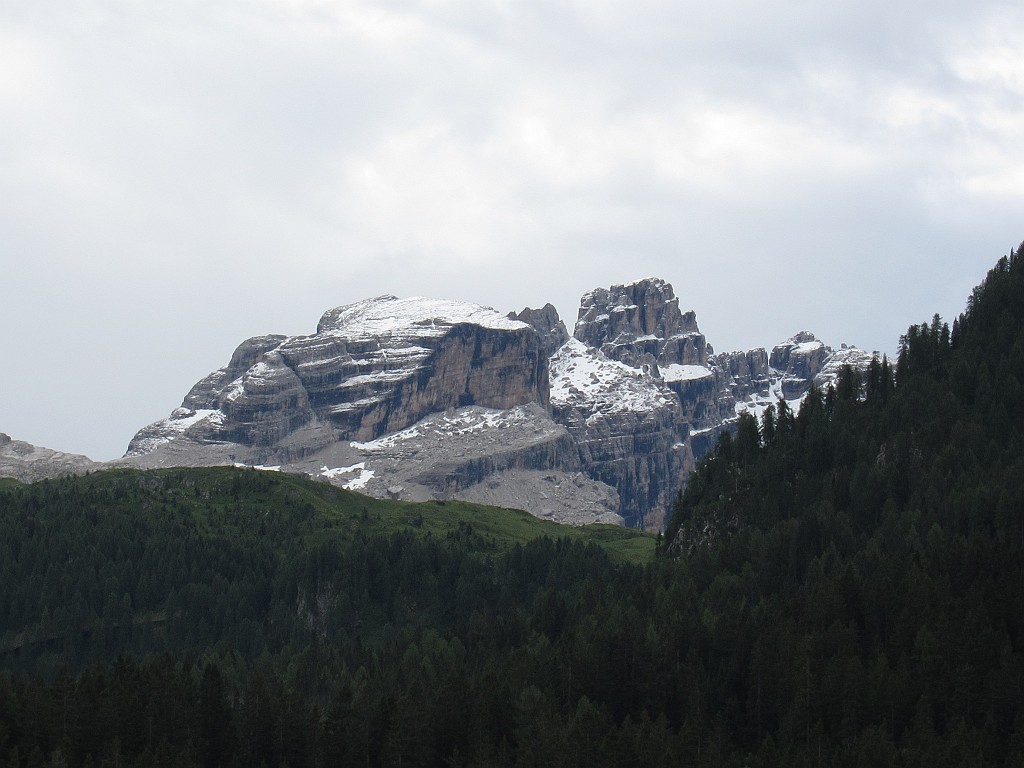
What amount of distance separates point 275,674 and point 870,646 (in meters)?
69.8

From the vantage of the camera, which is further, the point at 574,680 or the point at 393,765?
the point at 574,680

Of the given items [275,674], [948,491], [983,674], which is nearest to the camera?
[983,674]

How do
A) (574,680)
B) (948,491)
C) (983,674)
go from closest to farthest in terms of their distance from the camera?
(983,674), (574,680), (948,491)

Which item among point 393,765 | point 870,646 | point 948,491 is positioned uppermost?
point 948,491

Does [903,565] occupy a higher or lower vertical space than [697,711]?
higher

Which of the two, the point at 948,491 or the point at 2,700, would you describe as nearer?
the point at 2,700

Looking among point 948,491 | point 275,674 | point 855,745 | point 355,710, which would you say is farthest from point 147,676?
point 948,491

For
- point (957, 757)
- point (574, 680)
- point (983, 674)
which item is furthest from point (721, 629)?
point (957, 757)

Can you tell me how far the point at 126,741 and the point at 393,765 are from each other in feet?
78.1

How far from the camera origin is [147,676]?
494 feet

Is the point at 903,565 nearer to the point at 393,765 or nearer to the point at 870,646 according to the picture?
the point at 870,646

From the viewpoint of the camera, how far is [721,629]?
6344 inches

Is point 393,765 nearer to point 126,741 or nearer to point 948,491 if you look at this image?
point 126,741

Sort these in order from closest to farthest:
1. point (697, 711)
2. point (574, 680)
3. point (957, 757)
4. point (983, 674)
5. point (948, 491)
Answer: point (957, 757)
point (983, 674)
point (697, 711)
point (574, 680)
point (948, 491)
